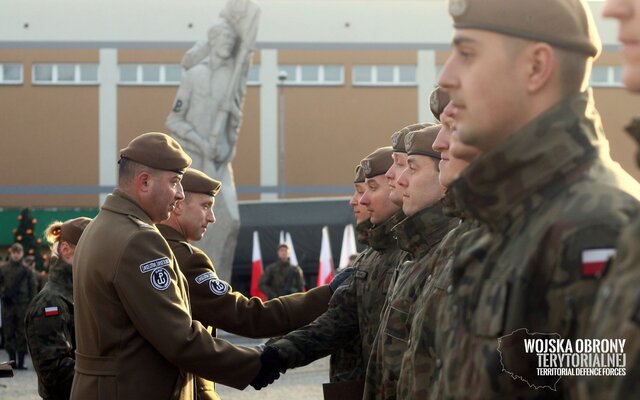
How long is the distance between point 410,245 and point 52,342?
2.44m

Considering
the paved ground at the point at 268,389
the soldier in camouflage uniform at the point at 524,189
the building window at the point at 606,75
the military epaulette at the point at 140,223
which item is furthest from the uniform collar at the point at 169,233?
the building window at the point at 606,75

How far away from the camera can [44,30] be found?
3969 cm

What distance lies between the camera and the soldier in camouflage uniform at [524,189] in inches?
86.9

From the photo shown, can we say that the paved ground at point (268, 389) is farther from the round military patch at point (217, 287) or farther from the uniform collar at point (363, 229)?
the round military patch at point (217, 287)

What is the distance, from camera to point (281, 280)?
20.5 metres

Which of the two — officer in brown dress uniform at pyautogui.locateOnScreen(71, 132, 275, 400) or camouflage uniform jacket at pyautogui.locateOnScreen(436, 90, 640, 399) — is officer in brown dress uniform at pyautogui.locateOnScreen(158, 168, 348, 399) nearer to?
officer in brown dress uniform at pyautogui.locateOnScreen(71, 132, 275, 400)

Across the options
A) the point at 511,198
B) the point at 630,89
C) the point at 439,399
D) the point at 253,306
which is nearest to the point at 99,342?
the point at 253,306

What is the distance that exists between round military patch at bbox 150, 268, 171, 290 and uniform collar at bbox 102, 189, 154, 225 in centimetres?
31

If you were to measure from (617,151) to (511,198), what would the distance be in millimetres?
38350

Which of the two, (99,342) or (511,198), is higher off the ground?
(511,198)

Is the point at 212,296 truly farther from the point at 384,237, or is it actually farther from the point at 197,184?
the point at 384,237

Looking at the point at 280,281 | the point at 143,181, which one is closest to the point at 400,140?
the point at 143,181

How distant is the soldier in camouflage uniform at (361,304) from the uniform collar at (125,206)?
2.94 feet

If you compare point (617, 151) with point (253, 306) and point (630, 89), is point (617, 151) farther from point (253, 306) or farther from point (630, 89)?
point (630, 89)
